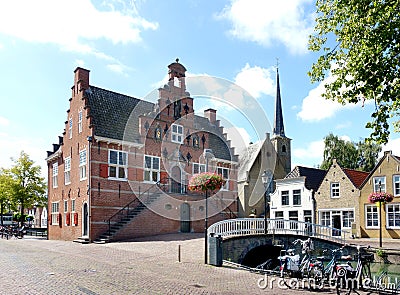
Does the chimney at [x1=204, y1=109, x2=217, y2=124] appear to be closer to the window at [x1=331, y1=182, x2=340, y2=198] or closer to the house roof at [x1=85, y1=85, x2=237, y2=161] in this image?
the house roof at [x1=85, y1=85, x2=237, y2=161]

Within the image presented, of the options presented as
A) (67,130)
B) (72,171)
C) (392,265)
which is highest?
(67,130)

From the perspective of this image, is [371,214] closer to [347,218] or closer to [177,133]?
[347,218]

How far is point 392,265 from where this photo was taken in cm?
1972

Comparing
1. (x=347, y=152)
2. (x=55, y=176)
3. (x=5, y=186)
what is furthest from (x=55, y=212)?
(x=347, y=152)

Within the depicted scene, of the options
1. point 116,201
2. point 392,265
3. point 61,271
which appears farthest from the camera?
point 116,201

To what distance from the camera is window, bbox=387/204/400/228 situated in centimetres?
2844

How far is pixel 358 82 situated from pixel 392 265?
12650 millimetres

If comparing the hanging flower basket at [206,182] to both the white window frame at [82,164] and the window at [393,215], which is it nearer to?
the white window frame at [82,164]

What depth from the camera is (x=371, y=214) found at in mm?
30188

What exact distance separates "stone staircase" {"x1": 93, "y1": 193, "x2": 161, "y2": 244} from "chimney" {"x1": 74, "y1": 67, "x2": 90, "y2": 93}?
30.3ft

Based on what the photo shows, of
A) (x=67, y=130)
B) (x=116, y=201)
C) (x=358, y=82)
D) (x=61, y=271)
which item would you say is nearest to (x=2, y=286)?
(x=61, y=271)

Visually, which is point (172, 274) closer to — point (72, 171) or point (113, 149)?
point (113, 149)

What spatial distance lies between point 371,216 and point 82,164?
21.6 metres

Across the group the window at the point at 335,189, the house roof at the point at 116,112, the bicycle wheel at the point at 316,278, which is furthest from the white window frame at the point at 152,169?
the bicycle wheel at the point at 316,278
